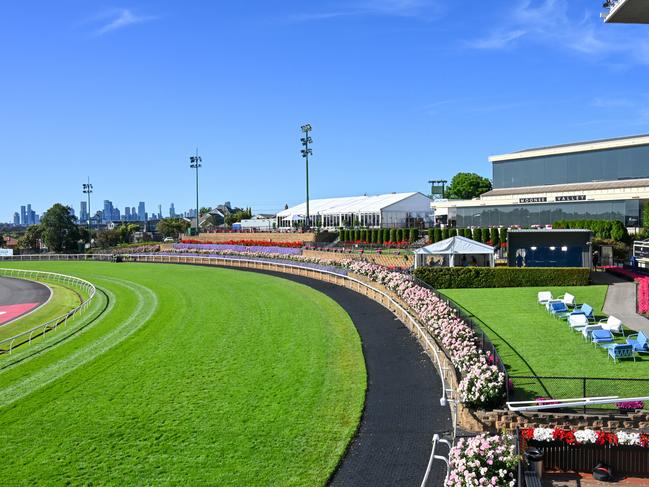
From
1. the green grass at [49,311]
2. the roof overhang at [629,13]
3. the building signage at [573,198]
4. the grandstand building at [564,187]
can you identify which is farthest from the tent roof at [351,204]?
the roof overhang at [629,13]

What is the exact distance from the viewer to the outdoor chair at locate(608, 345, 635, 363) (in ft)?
45.5

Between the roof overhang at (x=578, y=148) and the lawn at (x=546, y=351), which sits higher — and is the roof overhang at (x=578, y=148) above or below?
above

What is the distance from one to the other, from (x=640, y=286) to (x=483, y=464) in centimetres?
1797

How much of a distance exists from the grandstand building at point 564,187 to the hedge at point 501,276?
16730mm

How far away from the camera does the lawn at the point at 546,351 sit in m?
11.2

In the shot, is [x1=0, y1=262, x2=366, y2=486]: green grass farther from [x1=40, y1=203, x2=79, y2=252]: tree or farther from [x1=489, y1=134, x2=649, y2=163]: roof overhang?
[x1=40, y1=203, x2=79, y2=252]: tree

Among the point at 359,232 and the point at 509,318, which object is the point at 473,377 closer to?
the point at 509,318

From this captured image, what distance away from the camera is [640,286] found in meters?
22.8

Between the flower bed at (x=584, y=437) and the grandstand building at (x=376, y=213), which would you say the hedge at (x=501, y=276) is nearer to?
the flower bed at (x=584, y=437)

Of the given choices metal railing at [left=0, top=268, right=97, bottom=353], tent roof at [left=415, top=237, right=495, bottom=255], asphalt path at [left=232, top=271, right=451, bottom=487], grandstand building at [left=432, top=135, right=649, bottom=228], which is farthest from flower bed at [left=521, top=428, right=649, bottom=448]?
grandstand building at [left=432, top=135, right=649, bottom=228]

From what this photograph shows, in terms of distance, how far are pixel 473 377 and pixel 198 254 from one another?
45654 mm

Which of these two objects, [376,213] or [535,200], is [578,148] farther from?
[376,213]

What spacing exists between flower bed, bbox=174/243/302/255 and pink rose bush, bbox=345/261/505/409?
21.3 m

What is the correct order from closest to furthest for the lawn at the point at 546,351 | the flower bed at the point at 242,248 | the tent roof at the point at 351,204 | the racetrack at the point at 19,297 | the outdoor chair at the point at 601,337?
the lawn at the point at 546,351, the outdoor chair at the point at 601,337, the racetrack at the point at 19,297, the flower bed at the point at 242,248, the tent roof at the point at 351,204
